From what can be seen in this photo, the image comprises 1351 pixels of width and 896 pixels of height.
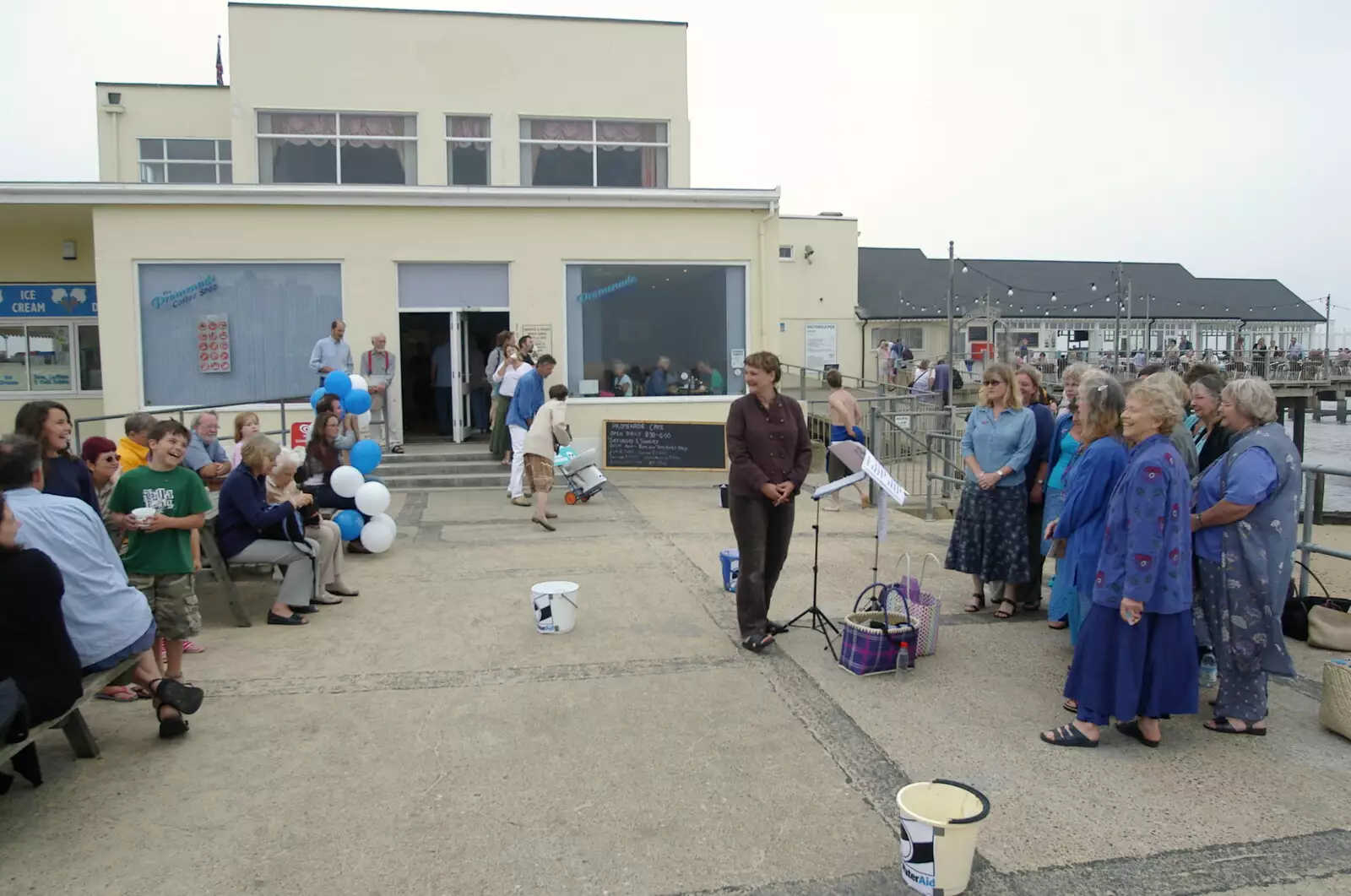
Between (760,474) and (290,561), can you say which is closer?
(760,474)

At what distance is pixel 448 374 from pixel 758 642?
999 centimetres

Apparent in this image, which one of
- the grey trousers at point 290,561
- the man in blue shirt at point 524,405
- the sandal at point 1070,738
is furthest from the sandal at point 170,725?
the man in blue shirt at point 524,405

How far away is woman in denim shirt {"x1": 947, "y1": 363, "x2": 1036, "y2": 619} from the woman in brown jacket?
1410 mm

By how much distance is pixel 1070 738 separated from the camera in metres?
4.39

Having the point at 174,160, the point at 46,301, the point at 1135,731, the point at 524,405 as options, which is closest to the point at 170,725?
the point at 1135,731

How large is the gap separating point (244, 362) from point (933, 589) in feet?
34.3

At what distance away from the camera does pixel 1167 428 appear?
4258 mm

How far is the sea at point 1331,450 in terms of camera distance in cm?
2239

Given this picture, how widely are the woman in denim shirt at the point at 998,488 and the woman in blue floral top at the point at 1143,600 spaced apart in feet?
6.33

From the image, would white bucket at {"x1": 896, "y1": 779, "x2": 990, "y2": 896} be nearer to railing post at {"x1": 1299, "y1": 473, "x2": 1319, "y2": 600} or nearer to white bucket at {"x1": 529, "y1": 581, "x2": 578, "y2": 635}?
white bucket at {"x1": 529, "y1": 581, "x2": 578, "y2": 635}

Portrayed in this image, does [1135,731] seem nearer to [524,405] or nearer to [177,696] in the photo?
[177,696]

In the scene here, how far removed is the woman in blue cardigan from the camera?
6.32m

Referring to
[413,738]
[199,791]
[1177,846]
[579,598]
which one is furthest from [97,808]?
[1177,846]

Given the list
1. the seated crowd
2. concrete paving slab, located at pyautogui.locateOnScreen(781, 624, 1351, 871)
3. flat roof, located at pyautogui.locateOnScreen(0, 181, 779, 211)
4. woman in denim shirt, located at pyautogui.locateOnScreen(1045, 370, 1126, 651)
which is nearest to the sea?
flat roof, located at pyautogui.locateOnScreen(0, 181, 779, 211)
